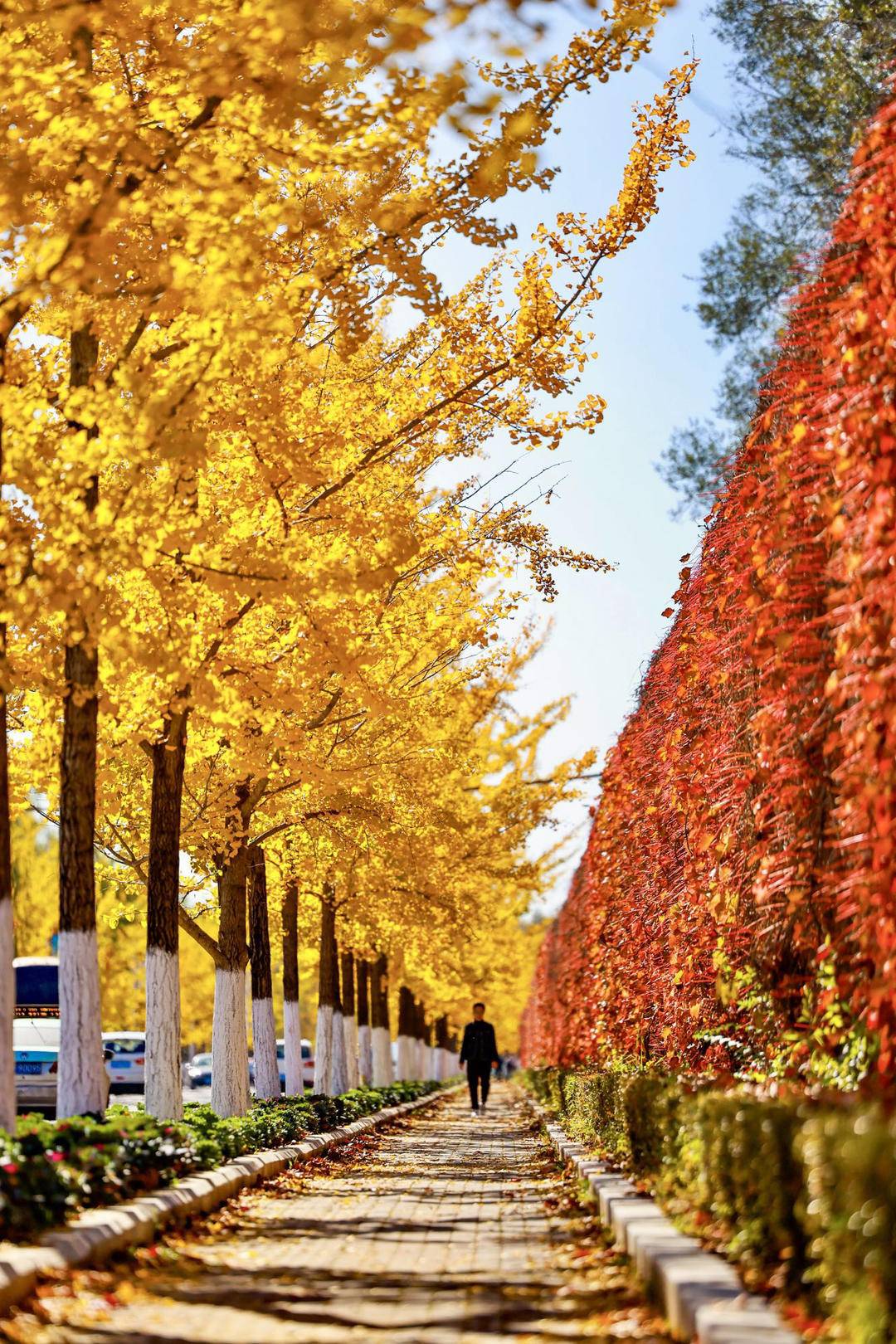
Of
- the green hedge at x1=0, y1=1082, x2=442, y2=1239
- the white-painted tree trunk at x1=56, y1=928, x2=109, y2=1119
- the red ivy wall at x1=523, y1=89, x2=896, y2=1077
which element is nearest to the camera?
the red ivy wall at x1=523, y1=89, x2=896, y2=1077

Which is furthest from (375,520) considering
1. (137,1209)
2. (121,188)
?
(137,1209)

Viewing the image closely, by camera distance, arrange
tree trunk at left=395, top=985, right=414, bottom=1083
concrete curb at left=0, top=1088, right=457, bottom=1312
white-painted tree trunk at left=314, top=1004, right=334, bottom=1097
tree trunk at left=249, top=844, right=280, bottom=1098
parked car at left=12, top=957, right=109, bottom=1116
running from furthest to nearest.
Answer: tree trunk at left=395, top=985, right=414, bottom=1083 → white-painted tree trunk at left=314, top=1004, right=334, bottom=1097 → parked car at left=12, top=957, right=109, bottom=1116 → tree trunk at left=249, top=844, right=280, bottom=1098 → concrete curb at left=0, top=1088, right=457, bottom=1312

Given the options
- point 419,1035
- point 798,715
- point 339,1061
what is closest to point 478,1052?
point 339,1061

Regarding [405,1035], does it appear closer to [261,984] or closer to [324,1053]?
[324,1053]

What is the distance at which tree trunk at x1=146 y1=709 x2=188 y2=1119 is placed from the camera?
11.5 meters

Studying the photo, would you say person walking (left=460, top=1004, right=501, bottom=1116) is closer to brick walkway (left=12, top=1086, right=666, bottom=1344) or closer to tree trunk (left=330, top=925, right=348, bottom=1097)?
tree trunk (left=330, top=925, right=348, bottom=1097)

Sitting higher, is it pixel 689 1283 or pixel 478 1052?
pixel 689 1283

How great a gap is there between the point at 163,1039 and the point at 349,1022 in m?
16.7

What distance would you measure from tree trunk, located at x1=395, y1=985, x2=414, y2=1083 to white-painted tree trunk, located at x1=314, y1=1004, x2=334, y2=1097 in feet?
52.4

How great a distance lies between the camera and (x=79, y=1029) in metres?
9.53

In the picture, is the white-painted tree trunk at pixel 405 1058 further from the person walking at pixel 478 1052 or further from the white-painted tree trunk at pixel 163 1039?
the white-painted tree trunk at pixel 163 1039


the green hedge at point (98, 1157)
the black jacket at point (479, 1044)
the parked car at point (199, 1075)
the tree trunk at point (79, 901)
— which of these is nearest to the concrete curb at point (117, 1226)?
the green hedge at point (98, 1157)

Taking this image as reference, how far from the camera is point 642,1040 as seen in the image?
14.4 metres

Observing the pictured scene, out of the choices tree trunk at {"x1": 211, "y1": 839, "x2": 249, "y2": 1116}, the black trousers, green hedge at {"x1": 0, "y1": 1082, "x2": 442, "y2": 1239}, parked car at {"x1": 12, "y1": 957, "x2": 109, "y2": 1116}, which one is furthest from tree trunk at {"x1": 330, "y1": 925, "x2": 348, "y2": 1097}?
green hedge at {"x1": 0, "y1": 1082, "x2": 442, "y2": 1239}
